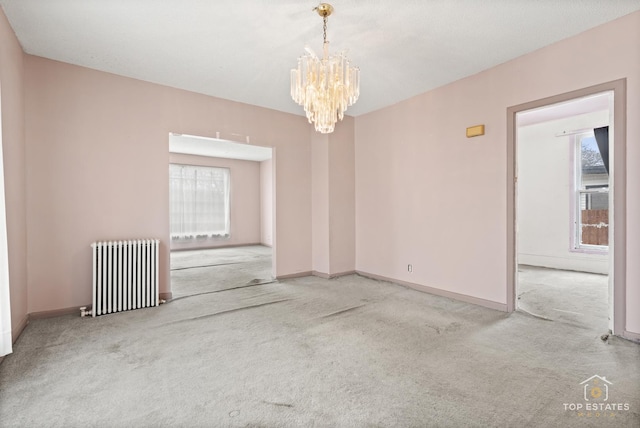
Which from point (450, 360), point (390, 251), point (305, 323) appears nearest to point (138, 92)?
point (305, 323)

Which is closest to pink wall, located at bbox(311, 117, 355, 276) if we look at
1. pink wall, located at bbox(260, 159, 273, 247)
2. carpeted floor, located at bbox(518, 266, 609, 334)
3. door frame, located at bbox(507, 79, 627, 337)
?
carpeted floor, located at bbox(518, 266, 609, 334)

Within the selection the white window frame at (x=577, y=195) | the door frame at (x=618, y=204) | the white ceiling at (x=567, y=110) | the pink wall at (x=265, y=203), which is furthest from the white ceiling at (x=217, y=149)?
the white window frame at (x=577, y=195)

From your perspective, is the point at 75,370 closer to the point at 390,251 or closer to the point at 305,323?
the point at 305,323

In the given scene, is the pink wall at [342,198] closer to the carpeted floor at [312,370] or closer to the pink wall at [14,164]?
the carpeted floor at [312,370]

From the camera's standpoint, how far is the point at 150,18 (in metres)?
2.65

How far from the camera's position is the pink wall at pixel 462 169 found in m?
2.70

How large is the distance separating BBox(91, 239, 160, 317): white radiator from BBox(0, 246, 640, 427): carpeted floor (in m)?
0.18

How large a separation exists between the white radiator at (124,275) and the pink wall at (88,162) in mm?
263

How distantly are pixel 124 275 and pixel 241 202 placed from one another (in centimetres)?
644

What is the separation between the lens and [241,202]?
9.89 m

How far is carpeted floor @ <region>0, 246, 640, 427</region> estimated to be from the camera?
1.75m

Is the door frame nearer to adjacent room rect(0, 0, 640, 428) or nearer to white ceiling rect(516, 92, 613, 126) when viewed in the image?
adjacent room rect(0, 0, 640, 428)

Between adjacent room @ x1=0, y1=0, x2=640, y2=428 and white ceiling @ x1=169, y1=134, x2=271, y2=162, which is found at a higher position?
white ceiling @ x1=169, y1=134, x2=271, y2=162

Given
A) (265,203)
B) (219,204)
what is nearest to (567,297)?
(265,203)
